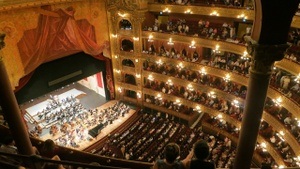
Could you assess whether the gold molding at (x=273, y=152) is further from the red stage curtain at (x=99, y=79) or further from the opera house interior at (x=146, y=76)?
the red stage curtain at (x=99, y=79)

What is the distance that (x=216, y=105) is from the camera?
23.8m

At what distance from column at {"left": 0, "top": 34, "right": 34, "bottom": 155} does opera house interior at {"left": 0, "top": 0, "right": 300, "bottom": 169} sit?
10.8 meters

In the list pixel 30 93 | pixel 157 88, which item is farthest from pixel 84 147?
pixel 157 88

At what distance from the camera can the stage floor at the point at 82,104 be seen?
80.9 feet

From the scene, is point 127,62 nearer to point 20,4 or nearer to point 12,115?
point 20,4

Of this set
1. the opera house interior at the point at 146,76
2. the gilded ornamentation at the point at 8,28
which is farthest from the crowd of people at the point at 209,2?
the gilded ornamentation at the point at 8,28

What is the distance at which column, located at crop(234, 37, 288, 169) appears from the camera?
19.3ft

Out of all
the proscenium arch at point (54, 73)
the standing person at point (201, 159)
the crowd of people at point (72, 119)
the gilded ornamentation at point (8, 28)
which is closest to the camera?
the standing person at point (201, 159)

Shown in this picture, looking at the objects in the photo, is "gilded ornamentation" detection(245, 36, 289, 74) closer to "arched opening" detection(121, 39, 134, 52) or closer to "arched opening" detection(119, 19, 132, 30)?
"arched opening" detection(119, 19, 132, 30)

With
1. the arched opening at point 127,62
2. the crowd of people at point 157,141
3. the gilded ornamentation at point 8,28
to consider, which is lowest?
the crowd of people at point 157,141

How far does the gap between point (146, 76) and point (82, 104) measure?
8204 mm

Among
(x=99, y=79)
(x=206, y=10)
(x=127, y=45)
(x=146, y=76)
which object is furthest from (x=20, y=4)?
(x=206, y=10)

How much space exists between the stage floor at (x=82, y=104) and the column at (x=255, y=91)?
1895cm

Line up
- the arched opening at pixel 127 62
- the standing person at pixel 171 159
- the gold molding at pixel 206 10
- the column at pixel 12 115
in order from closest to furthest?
the standing person at pixel 171 159 < the column at pixel 12 115 < the gold molding at pixel 206 10 < the arched opening at pixel 127 62
